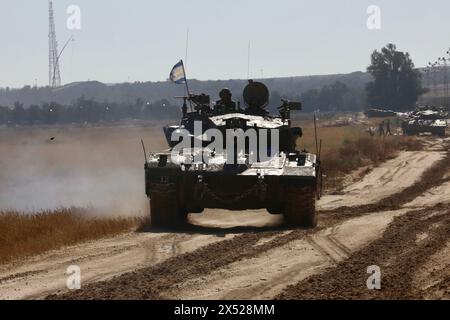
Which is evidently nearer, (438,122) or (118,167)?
(118,167)

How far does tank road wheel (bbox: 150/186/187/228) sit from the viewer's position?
1506 cm

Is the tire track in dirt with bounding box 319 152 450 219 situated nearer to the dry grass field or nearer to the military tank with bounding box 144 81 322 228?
the military tank with bounding box 144 81 322 228

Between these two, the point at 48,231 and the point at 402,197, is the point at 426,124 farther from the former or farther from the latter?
the point at 48,231

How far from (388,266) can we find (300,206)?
437cm

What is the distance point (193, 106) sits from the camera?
63.5ft

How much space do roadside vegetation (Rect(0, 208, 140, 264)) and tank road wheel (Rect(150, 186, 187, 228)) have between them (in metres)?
0.69

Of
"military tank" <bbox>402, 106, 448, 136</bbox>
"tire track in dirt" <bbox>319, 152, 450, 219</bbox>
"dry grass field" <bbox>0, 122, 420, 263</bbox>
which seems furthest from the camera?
"military tank" <bbox>402, 106, 448, 136</bbox>

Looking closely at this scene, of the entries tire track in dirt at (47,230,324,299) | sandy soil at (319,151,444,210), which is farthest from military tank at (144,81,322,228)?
sandy soil at (319,151,444,210)

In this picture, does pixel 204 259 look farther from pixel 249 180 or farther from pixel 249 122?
pixel 249 122

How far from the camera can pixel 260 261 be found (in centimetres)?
1122

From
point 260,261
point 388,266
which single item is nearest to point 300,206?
point 260,261
